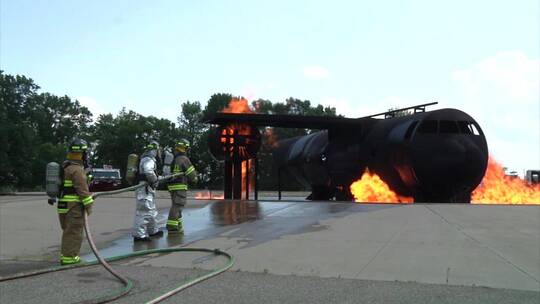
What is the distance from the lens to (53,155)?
3231 inches

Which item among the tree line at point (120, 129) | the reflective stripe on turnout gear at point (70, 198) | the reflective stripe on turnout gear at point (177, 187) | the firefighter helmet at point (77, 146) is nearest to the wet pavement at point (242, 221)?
the reflective stripe on turnout gear at point (177, 187)

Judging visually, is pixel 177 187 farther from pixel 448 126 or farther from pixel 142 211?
pixel 448 126

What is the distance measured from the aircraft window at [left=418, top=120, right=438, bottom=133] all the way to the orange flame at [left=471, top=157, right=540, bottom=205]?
356cm

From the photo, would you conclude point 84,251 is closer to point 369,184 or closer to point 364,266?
point 364,266

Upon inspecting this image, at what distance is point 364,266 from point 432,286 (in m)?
1.25

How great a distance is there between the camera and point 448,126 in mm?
17203

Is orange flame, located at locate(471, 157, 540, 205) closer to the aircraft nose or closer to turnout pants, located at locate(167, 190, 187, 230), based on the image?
the aircraft nose

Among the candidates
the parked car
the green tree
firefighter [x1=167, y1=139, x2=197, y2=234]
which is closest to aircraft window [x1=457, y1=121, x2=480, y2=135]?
firefighter [x1=167, y1=139, x2=197, y2=234]

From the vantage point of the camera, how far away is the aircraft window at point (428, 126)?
17.0 m

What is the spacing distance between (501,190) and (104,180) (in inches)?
891

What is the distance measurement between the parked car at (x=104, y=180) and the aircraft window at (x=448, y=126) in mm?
20947

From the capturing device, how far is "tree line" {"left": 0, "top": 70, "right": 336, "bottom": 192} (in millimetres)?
72562

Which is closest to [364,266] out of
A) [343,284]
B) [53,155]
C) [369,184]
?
[343,284]

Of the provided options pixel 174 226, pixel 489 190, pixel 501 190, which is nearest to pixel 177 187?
pixel 174 226
